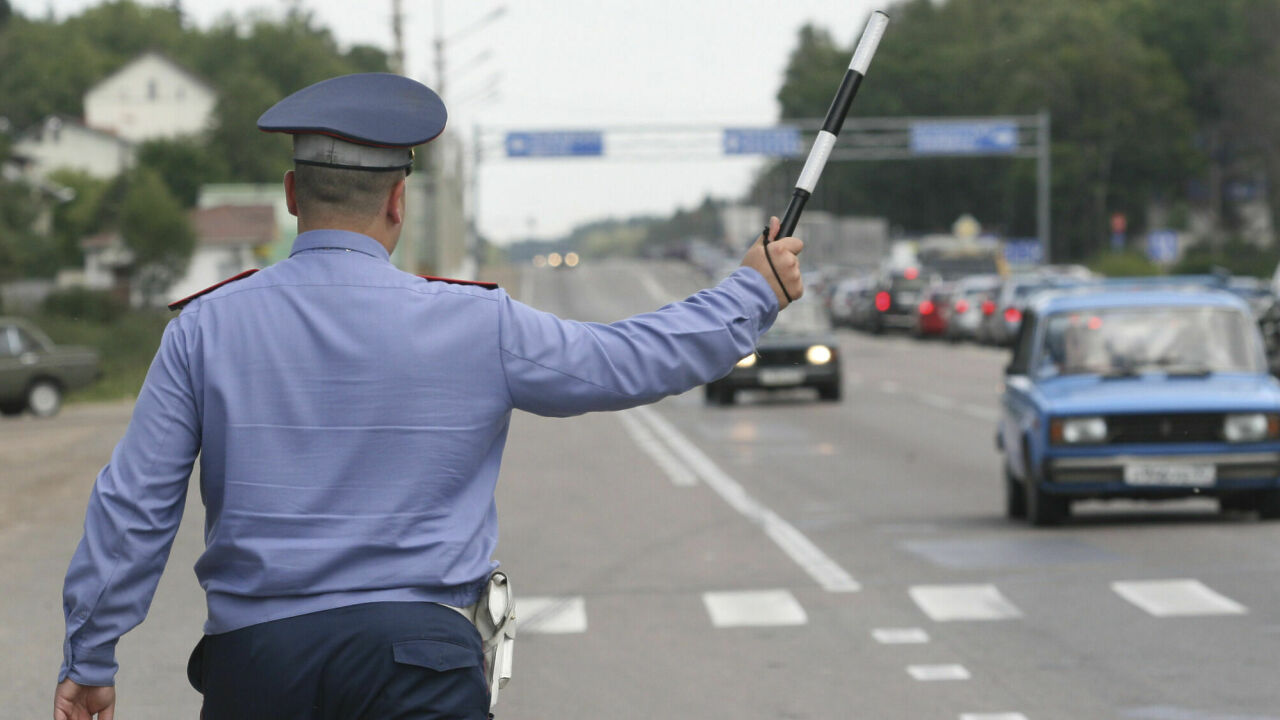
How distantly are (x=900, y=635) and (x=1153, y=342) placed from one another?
5.29 m

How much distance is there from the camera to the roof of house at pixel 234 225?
344 ft

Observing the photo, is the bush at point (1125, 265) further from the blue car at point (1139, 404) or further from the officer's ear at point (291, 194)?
the officer's ear at point (291, 194)

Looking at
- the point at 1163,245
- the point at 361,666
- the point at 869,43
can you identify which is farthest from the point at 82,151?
the point at 361,666

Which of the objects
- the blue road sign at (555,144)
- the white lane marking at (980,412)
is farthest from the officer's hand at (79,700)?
the blue road sign at (555,144)

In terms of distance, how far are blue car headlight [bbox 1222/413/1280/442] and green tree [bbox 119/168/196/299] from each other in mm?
74805

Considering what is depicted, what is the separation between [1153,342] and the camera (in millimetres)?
14039

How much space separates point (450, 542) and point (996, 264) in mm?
66839

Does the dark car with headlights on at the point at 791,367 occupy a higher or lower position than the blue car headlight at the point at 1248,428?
lower

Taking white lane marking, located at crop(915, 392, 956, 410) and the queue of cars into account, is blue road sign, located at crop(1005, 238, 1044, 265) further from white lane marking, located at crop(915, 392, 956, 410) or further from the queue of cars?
the queue of cars

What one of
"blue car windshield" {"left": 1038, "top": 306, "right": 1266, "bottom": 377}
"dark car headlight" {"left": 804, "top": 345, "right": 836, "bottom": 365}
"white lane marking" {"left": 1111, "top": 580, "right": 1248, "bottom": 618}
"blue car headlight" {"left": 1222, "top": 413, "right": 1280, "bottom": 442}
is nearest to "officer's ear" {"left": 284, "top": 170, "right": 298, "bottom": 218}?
"dark car headlight" {"left": 804, "top": 345, "right": 836, "bottom": 365}

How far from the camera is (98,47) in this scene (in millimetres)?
152875

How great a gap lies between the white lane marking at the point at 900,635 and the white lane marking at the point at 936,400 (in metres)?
19.3

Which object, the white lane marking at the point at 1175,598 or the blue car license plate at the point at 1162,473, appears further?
Answer: the blue car license plate at the point at 1162,473

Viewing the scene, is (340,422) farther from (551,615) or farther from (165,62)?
(165,62)
